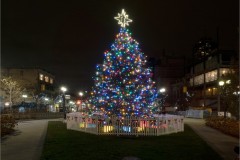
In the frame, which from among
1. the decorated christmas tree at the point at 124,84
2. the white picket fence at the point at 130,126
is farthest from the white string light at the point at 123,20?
the white picket fence at the point at 130,126

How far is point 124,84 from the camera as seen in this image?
69.1 ft

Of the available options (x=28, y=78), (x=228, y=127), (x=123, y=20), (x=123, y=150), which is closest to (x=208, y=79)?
(x=28, y=78)

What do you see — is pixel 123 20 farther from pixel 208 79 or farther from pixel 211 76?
pixel 208 79

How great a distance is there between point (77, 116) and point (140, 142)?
7.24 metres

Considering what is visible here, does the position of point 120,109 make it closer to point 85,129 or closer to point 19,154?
point 85,129

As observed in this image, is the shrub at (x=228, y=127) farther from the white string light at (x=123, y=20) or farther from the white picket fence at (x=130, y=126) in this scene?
the white string light at (x=123, y=20)

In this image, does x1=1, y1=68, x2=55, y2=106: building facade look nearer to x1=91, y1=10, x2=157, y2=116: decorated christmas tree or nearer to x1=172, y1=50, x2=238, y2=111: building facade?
x1=172, y1=50, x2=238, y2=111: building facade

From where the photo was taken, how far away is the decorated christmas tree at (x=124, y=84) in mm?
21016

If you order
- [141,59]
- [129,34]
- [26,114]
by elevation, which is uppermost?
[129,34]

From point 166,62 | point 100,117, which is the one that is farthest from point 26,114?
point 166,62

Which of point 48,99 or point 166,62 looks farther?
point 166,62

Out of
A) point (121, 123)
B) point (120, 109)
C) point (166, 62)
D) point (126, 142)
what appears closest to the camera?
point (126, 142)

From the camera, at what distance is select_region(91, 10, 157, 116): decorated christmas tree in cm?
2102

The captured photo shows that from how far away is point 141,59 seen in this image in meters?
21.5
